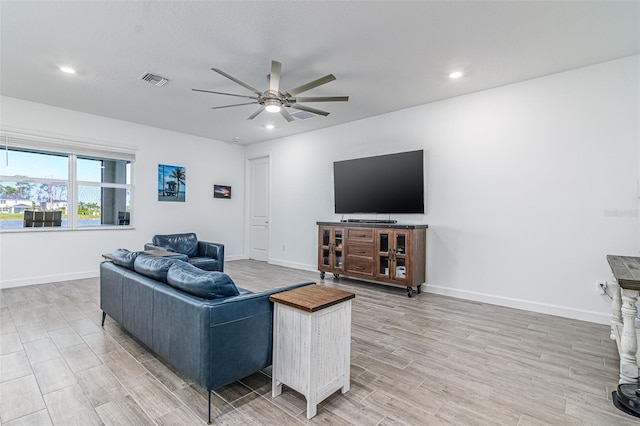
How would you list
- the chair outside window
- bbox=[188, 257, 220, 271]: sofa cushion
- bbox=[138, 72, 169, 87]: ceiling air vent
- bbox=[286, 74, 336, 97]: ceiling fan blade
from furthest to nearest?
the chair outside window → bbox=[188, 257, 220, 271]: sofa cushion → bbox=[138, 72, 169, 87]: ceiling air vent → bbox=[286, 74, 336, 97]: ceiling fan blade

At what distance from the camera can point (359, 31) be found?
277cm

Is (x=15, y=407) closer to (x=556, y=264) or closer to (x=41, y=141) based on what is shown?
(x=41, y=141)

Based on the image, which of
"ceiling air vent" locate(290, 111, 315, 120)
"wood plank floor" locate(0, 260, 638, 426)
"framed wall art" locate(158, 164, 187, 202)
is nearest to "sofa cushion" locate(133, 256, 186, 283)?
"wood plank floor" locate(0, 260, 638, 426)

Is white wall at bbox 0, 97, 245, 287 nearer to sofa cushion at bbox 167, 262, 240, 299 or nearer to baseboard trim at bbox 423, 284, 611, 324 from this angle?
sofa cushion at bbox 167, 262, 240, 299

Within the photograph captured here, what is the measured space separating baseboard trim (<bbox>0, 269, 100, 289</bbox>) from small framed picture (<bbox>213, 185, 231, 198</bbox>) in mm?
2738

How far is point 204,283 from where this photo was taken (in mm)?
1866

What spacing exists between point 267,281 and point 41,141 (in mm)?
4216

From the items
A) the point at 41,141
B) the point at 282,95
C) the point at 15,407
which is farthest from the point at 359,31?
the point at 41,141

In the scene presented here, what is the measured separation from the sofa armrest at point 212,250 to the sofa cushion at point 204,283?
3185 mm

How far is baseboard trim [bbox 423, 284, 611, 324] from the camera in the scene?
3340 millimetres

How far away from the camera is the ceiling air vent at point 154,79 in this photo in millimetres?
3699

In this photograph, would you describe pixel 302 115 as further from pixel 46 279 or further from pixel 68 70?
pixel 46 279

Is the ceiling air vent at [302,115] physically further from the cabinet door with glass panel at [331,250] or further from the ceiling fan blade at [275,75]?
the cabinet door with glass panel at [331,250]

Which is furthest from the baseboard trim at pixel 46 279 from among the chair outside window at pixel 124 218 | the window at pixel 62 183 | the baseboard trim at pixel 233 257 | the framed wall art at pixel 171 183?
the baseboard trim at pixel 233 257
